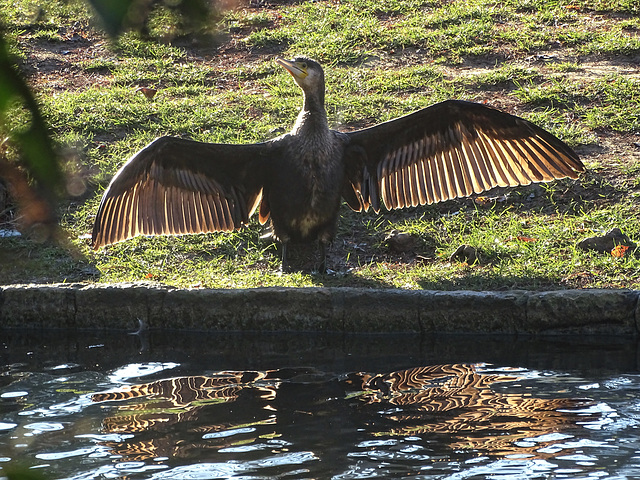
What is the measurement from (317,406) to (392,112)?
16.0 ft

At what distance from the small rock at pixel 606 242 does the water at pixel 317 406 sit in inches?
49.7

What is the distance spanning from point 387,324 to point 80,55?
23.6ft

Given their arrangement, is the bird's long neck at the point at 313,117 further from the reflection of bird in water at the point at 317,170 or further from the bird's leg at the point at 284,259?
the bird's leg at the point at 284,259

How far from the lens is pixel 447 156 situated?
6.50 m

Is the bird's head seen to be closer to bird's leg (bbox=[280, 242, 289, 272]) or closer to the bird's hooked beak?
the bird's hooked beak

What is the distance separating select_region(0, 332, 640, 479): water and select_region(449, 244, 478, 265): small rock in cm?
119

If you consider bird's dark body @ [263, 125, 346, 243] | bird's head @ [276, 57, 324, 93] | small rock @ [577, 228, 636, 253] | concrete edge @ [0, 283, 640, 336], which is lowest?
concrete edge @ [0, 283, 640, 336]

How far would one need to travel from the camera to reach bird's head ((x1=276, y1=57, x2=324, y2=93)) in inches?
248

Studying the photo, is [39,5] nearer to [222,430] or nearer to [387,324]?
[222,430]

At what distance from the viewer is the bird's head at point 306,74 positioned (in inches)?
248

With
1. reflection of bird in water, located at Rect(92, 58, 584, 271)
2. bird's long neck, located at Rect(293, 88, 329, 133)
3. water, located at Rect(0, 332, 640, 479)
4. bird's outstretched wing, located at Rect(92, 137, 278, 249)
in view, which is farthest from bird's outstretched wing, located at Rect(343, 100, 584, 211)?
water, located at Rect(0, 332, 640, 479)

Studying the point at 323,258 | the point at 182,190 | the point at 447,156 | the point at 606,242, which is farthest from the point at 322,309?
the point at 606,242

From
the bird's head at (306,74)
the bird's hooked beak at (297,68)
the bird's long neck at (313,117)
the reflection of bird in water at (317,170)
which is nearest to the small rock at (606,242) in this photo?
the reflection of bird in water at (317,170)

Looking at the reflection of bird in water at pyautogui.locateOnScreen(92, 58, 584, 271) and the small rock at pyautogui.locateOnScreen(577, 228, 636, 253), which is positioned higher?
the reflection of bird in water at pyautogui.locateOnScreen(92, 58, 584, 271)
